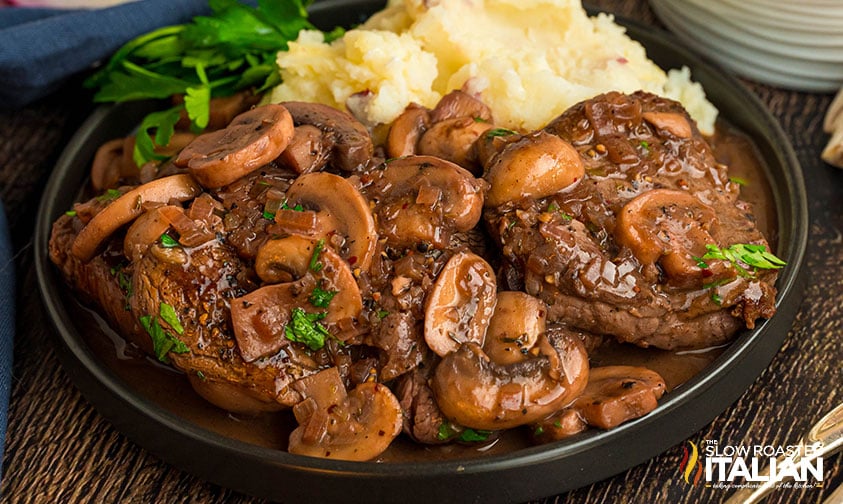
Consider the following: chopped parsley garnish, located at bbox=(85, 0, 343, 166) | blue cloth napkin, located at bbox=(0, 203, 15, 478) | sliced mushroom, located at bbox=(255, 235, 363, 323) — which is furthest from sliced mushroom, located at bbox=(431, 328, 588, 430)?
chopped parsley garnish, located at bbox=(85, 0, 343, 166)

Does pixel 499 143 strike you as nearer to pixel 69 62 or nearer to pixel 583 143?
pixel 583 143

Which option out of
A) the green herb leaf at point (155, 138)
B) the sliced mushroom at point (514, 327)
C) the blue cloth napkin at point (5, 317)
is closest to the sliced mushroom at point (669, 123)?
the sliced mushroom at point (514, 327)

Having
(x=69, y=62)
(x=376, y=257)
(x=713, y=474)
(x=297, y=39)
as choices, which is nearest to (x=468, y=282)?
(x=376, y=257)

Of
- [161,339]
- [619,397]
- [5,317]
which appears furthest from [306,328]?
[5,317]

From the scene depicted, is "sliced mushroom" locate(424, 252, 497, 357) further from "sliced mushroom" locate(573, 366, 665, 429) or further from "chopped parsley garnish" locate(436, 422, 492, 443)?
"sliced mushroom" locate(573, 366, 665, 429)

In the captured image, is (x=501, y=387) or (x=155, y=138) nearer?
(x=501, y=387)

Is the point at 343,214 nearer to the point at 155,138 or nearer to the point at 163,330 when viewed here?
the point at 163,330

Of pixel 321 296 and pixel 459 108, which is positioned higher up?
pixel 459 108

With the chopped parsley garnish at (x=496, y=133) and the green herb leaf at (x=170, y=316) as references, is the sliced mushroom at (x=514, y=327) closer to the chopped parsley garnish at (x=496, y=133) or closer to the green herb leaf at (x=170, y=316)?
the chopped parsley garnish at (x=496, y=133)
